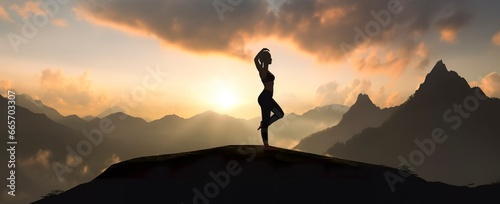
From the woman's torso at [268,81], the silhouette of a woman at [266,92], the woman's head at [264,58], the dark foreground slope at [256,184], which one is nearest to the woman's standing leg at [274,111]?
the silhouette of a woman at [266,92]

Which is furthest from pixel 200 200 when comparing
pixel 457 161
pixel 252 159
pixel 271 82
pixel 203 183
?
pixel 457 161

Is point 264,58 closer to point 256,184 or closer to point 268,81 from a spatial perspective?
point 268,81

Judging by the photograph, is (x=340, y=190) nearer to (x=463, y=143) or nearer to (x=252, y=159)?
(x=252, y=159)

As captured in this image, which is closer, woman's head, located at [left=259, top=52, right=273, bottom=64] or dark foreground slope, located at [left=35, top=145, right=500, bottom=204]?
dark foreground slope, located at [left=35, top=145, right=500, bottom=204]

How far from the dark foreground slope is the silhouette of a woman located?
167cm

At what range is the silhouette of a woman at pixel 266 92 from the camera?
17828mm

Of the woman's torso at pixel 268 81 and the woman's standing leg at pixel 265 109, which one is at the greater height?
the woman's torso at pixel 268 81

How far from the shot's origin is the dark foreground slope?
48.1ft

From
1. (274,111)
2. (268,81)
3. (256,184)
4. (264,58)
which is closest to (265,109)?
(274,111)

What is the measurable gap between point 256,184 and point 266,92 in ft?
14.1

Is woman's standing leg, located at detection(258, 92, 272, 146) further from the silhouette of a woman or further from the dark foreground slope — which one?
the dark foreground slope

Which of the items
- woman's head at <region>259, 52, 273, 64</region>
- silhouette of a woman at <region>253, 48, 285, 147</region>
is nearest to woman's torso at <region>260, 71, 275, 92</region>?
silhouette of a woman at <region>253, 48, 285, 147</region>

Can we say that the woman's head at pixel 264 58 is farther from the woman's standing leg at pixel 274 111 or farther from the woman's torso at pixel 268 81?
the woman's standing leg at pixel 274 111

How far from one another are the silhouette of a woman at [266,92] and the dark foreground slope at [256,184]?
1.67 m
